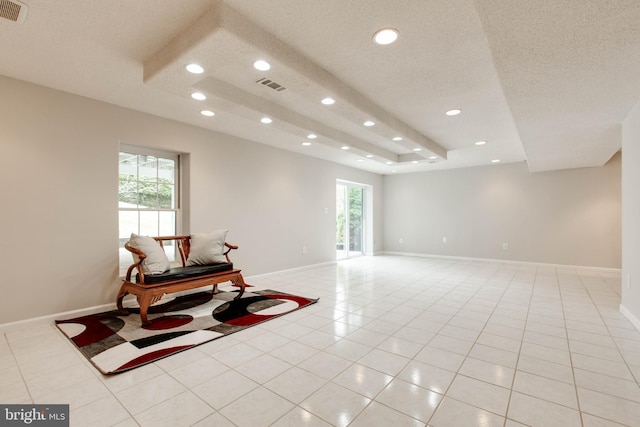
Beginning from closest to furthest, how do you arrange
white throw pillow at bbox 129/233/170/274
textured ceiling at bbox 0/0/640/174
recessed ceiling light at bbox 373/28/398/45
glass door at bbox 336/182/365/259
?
textured ceiling at bbox 0/0/640/174 < recessed ceiling light at bbox 373/28/398/45 < white throw pillow at bbox 129/233/170/274 < glass door at bbox 336/182/365/259

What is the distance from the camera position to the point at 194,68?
2367 millimetres

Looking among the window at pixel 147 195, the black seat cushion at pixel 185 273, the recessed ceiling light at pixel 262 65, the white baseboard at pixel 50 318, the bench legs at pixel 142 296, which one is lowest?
the white baseboard at pixel 50 318

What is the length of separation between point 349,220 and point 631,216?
18.8ft

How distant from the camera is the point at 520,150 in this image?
19.0 feet

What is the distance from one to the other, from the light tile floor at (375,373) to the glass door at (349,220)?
4.42 metres

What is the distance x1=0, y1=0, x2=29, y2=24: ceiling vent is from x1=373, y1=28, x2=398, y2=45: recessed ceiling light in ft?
7.72

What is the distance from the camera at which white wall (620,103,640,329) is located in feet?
9.86

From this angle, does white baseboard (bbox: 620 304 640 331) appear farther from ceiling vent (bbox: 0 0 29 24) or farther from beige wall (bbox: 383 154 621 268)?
ceiling vent (bbox: 0 0 29 24)

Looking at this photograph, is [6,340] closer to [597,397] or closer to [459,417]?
[459,417]

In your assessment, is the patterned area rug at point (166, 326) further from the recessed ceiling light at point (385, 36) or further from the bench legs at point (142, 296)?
the recessed ceiling light at point (385, 36)

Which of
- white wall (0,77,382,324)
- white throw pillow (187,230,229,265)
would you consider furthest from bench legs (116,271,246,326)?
white throw pillow (187,230,229,265)

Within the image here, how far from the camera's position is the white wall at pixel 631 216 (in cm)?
301

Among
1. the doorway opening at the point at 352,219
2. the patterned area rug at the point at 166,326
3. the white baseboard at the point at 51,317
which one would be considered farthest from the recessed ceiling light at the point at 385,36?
the doorway opening at the point at 352,219

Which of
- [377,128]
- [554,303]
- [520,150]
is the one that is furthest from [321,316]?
[520,150]
